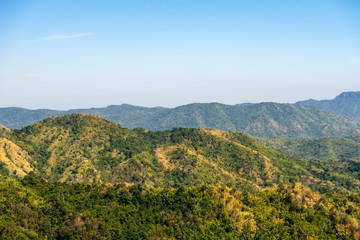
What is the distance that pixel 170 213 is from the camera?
95.7 m

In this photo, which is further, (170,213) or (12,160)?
(12,160)

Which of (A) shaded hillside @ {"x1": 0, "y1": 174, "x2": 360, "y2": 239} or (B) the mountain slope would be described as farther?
(B) the mountain slope

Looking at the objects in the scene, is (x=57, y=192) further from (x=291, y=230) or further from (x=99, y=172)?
(x=99, y=172)

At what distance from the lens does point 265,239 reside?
82438 millimetres

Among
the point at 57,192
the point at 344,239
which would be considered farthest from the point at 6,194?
the point at 344,239

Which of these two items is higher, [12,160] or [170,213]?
[12,160]

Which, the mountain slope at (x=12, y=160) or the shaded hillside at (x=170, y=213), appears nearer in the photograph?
the shaded hillside at (x=170, y=213)

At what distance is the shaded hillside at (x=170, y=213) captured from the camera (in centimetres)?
8338

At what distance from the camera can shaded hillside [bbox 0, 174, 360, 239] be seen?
83375 mm

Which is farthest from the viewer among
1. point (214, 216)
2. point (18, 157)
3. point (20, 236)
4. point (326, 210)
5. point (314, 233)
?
point (18, 157)

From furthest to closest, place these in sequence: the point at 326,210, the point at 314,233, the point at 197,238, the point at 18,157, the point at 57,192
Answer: the point at 18,157
the point at 57,192
the point at 326,210
the point at 314,233
the point at 197,238

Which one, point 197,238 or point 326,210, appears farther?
point 326,210

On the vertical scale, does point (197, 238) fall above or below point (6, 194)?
below

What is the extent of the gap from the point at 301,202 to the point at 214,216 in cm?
2968
